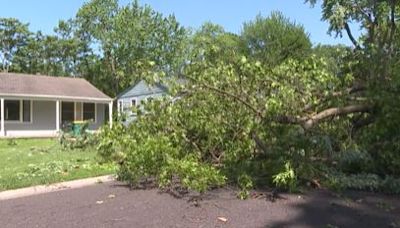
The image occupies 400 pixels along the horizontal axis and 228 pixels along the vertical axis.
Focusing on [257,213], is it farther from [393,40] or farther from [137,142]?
[393,40]

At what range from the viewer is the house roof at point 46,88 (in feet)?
83.8

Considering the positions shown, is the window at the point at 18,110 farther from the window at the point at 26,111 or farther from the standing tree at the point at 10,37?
the standing tree at the point at 10,37

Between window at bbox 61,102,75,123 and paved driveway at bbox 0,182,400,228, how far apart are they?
21499 millimetres

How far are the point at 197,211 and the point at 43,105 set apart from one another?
2254 centimetres

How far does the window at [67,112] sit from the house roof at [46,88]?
0.73 meters

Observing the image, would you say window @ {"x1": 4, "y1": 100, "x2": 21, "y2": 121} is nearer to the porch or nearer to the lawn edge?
the porch

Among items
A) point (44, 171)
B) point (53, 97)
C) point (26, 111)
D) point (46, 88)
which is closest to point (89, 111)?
point (46, 88)

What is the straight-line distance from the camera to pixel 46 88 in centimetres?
2742

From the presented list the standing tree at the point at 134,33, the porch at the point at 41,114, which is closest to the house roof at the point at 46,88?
the porch at the point at 41,114

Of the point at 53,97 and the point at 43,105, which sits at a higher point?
the point at 53,97

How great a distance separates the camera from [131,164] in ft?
24.4

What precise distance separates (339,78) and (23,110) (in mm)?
20927

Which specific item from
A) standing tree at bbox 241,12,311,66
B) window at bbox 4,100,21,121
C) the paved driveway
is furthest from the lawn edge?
standing tree at bbox 241,12,311,66

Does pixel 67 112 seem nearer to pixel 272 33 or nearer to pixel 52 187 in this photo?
pixel 272 33
